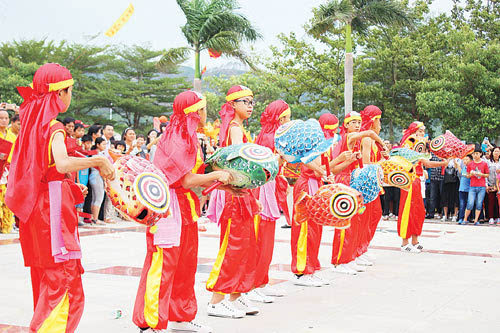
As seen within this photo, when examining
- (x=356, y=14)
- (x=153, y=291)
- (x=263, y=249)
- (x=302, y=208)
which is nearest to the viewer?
(x=153, y=291)

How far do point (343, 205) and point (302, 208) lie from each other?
1.38 feet

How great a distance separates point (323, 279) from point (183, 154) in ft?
9.85

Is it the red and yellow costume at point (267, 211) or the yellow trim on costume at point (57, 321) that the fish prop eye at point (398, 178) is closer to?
the red and yellow costume at point (267, 211)

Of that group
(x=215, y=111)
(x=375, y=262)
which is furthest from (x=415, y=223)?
(x=215, y=111)

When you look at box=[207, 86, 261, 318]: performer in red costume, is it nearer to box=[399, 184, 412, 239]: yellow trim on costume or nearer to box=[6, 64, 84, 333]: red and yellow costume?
box=[6, 64, 84, 333]: red and yellow costume

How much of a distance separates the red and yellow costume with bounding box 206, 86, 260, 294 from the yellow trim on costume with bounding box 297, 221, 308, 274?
131 centimetres

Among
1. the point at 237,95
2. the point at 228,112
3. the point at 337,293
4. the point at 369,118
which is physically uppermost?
the point at 369,118

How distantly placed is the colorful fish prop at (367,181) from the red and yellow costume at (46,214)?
401 centimetres

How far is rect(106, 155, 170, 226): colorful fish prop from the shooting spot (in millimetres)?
3432

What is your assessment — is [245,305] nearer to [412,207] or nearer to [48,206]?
[48,206]

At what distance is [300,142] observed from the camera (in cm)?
525

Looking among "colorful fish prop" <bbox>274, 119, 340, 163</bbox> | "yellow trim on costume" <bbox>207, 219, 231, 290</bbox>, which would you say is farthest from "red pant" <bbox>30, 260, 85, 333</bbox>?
"colorful fish prop" <bbox>274, 119, 340, 163</bbox>

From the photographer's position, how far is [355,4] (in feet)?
71.6

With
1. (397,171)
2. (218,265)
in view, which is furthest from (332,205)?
(397,171)
